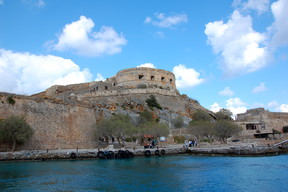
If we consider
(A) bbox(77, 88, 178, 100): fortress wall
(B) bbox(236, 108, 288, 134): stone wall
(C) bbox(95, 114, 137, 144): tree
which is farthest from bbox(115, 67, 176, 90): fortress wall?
(C) bbox(95, 114, 137, 144): tree

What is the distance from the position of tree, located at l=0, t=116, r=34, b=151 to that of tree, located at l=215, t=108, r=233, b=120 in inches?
1337

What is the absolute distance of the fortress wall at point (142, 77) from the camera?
53.9 metres

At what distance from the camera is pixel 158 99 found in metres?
49.7

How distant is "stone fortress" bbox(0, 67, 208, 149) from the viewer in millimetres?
29797

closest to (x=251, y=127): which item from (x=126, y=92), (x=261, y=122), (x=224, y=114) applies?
(x=261, y=122)

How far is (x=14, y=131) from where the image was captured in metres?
25.1

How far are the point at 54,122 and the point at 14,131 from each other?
6755mm

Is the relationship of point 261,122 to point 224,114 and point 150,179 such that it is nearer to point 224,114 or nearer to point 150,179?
point 224,114

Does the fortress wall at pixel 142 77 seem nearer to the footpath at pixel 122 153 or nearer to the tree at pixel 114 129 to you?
the tree at pixel 114 129

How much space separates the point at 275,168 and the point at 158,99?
102ft

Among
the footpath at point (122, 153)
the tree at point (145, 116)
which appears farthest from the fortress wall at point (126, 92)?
the footpath at point (122, 153)

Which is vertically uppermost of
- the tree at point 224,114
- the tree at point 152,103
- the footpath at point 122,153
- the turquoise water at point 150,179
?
the tree at point 152,103

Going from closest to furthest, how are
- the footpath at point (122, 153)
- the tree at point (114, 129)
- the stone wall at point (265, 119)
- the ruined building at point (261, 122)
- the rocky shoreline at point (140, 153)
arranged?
the rocky shoreline at point (140, 153)
the footpath at point (122, 153)
the tree at point (114, 129)
the ruined building at point (261, 122)
the stone wall at point (265, 119)

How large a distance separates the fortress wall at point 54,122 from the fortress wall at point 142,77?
60.1 feet
